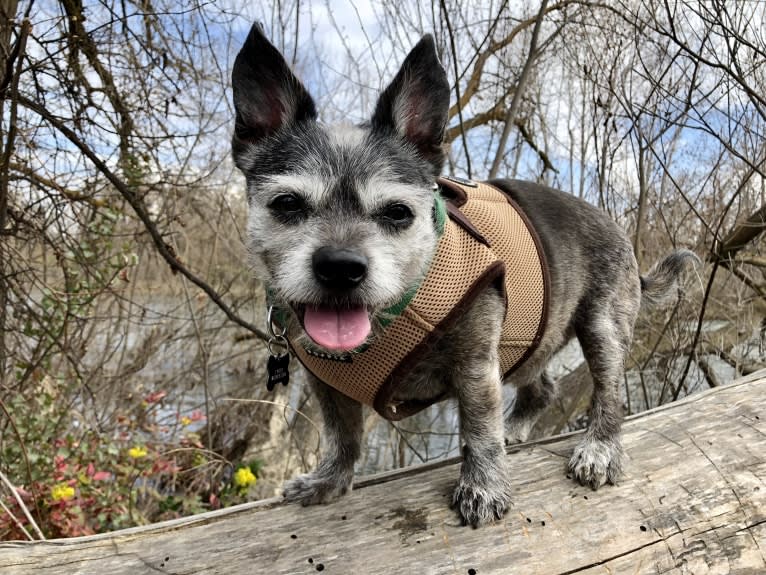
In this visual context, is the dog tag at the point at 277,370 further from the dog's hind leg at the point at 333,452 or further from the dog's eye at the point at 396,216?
the dog's eye at the point at 396,216

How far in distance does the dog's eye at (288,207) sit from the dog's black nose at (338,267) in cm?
28

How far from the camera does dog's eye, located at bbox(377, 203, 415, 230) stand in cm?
233

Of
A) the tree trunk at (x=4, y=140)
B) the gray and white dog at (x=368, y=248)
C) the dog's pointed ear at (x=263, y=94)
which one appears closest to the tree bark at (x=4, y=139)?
the tree trunk at (x=4, y=140)

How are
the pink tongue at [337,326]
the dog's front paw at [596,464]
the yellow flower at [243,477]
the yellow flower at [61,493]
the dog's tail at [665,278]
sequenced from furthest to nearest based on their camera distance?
the yellow flower at [243,477]
the yellow flower at [61,493]
the dog's tail at [665,278]
the dog's front paw at [596,464]
the pink tongue at [337,326]

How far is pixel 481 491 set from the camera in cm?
242

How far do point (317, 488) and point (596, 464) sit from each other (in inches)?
50.6

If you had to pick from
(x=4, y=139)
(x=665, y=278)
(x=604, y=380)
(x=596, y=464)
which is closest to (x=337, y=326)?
(x=596, y=464)

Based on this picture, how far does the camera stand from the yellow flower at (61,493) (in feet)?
13.7

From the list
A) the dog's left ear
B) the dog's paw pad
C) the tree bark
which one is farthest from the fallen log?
the tree bark

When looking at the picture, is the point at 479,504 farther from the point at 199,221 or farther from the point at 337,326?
the point at 199,221

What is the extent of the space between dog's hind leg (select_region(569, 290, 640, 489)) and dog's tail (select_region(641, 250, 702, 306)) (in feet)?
1.48

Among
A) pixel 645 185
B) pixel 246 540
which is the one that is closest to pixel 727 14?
pixel 645 185

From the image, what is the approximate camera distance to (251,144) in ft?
8.63

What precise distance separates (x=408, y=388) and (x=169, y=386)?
5.19 metres
